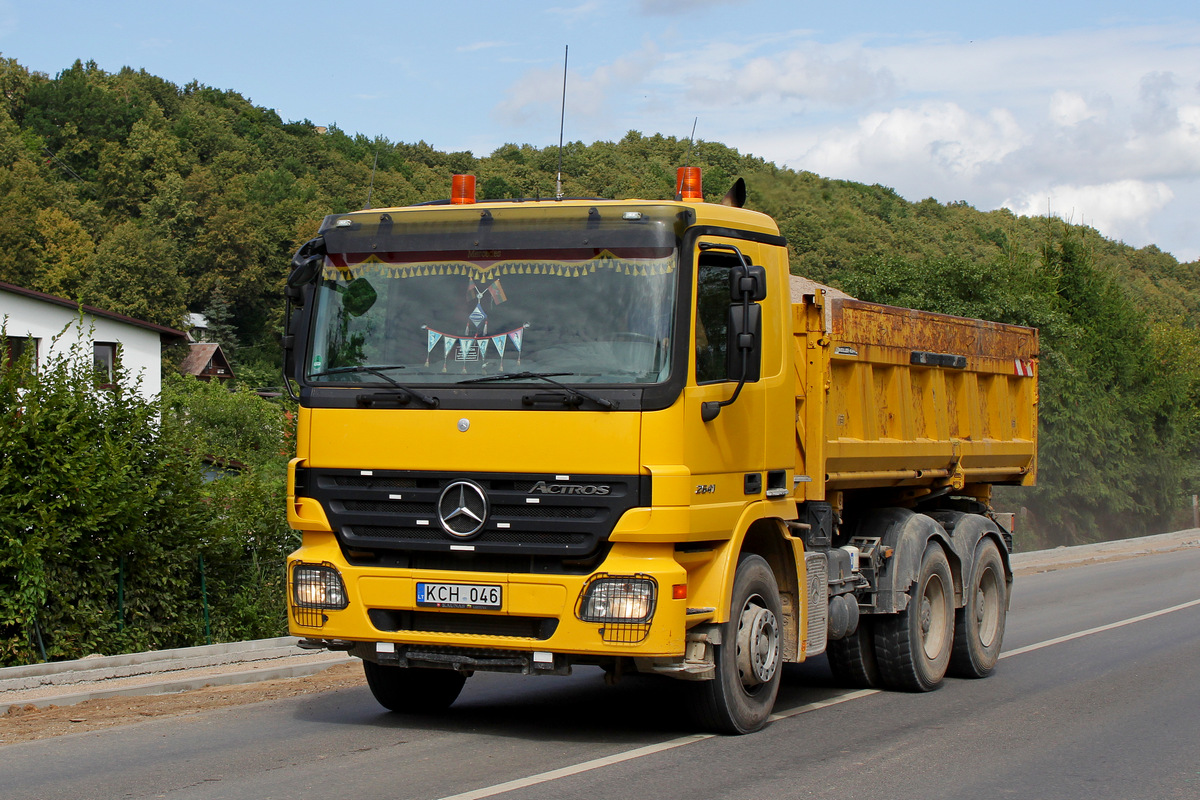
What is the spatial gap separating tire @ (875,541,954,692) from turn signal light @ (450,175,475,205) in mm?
4481

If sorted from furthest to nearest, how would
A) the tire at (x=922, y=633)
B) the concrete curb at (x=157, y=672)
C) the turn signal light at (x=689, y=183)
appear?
1. the tire at (x=922, y=633)
2. the concrete curb at (x=157, y=672)
3. the turn signal light at (x=689, y=183)

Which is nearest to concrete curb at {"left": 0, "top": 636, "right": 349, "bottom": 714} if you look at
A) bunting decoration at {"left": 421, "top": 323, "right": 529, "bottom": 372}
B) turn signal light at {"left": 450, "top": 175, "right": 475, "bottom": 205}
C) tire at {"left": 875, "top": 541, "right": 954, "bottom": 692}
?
bunting decoration at {"left": 421, "top": 323, "right": 529, "bottom": 372}

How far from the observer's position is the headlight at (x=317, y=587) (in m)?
7.23

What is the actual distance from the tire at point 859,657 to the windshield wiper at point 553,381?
3.90 m

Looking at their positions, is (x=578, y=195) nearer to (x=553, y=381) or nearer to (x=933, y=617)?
(x=553, y=381)

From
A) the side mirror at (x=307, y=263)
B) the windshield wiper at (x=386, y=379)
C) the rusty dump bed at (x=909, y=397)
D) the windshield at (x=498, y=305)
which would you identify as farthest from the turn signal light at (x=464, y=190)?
the rusty dump bed at (x=909, y=397)

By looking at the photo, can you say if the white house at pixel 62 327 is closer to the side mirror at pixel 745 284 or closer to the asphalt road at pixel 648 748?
the asphalt road at pixel 648 748

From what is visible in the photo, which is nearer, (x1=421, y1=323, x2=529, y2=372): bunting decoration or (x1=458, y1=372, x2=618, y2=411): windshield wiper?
(x1=458, y1=372, x2=618, y2=411): windshield wiper

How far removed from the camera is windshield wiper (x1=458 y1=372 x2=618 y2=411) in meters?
6.73

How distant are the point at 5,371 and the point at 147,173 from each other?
9339cm

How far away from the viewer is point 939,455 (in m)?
10.3

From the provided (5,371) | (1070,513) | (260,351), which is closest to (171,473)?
(5,371)

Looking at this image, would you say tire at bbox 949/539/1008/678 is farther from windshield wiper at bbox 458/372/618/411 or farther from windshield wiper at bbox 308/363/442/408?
windshield wiper at bbox 308/363/442/408

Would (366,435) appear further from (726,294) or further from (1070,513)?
(1070,513)
